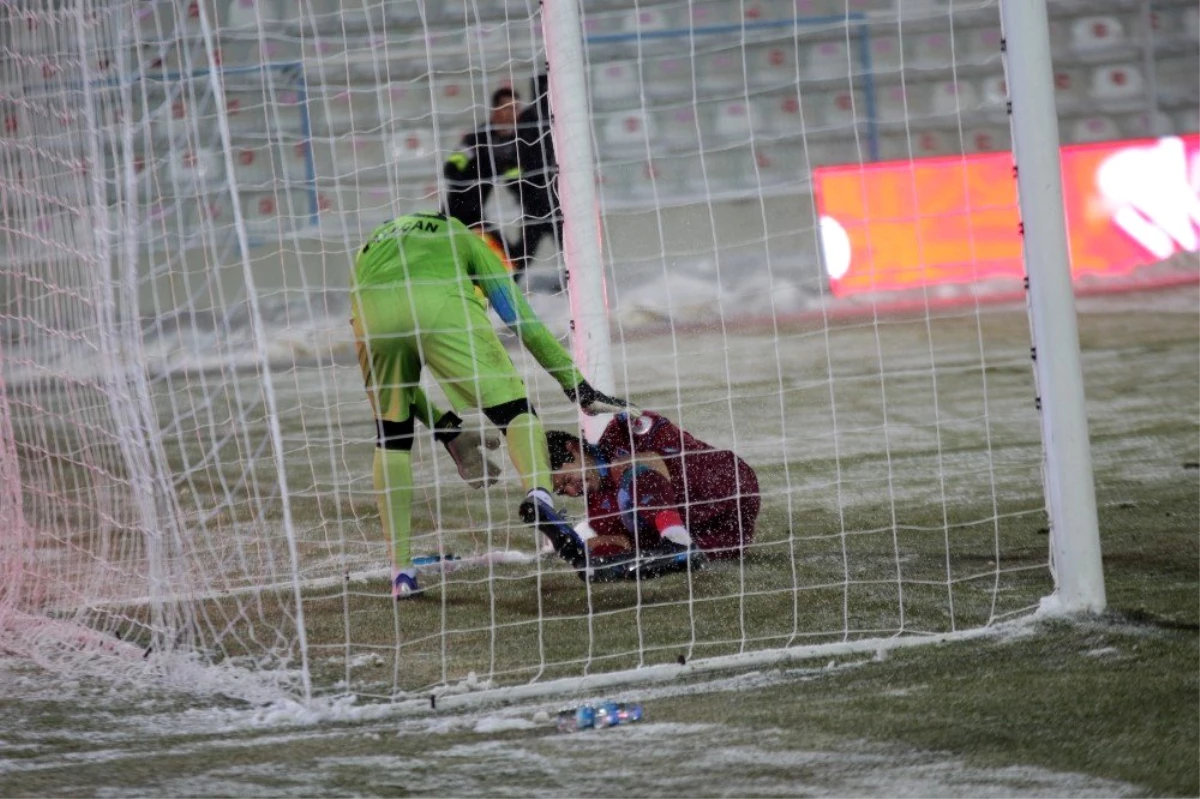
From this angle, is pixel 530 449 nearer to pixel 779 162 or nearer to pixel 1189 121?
pixel 779 162

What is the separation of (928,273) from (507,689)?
316 inches

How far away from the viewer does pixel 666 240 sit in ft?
33.0

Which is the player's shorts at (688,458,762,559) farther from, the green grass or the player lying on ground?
the green grass

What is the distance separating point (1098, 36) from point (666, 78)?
3.78m

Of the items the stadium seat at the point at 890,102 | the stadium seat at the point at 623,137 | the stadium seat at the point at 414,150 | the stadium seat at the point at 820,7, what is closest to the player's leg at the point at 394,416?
the stadium seat at the point at 414,150

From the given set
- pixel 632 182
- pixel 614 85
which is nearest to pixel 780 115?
pixel 614 85

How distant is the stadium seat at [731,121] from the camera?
11.6m

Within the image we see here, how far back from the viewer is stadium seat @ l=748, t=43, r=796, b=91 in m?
11.3

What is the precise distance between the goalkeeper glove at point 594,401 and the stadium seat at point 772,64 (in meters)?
7.61

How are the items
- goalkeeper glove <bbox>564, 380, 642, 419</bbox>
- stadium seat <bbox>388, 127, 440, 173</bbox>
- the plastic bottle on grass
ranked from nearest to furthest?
the plastic bottle on grass → goalkeeper glove <bbox>564, 380, 642, 419</bbox> → stadium seat <bbox>388, 127, 440, 173</bbox>

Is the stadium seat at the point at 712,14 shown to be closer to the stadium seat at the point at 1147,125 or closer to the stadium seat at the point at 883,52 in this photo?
the stadium seat at the point at 883,52

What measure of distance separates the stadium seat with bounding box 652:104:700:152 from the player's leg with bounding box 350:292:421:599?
7.33 metres

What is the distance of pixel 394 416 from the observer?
417cm

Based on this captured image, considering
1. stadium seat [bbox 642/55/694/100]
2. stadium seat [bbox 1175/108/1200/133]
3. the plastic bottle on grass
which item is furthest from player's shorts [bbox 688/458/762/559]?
stadium seat [bbox 1175/108/1200/133]
